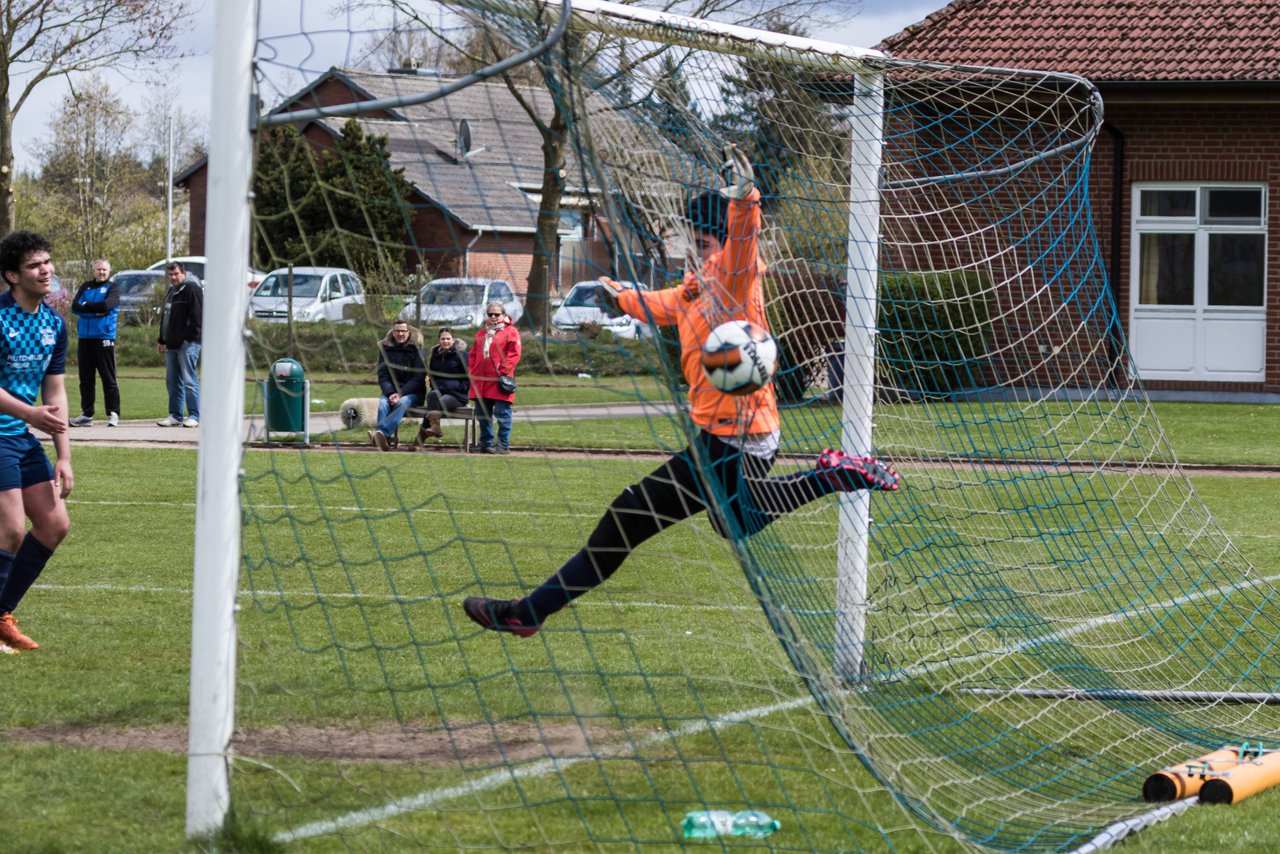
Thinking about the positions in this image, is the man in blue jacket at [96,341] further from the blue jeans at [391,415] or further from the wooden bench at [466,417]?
the blue jeans at [391,415]

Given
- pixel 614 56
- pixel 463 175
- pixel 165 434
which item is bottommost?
pixel 165 434

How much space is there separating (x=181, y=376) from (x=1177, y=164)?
14179 millimetres

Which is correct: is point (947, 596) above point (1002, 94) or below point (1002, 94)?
below

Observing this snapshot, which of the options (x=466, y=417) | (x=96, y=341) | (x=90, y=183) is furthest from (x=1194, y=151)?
(x=90, y=183)

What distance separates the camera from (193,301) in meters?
18.0

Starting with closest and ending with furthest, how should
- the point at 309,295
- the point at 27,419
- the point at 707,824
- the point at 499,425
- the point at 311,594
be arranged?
the point at 707,824 < the point at 309,295 < the point at 27,419 < the point at 311,594 < the point at 499,425

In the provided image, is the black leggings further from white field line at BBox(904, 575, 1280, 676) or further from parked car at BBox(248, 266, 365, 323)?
white field line at BBox(904, 575, 1280, 676)

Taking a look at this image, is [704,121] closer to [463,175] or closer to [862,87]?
[862,87]

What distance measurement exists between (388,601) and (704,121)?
3204mm

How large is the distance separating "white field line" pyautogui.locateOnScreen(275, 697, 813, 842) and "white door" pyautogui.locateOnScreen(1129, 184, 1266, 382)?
19.0 meters

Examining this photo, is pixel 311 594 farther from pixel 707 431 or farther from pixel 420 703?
pixel 707 431

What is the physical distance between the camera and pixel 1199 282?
23500 millimetres

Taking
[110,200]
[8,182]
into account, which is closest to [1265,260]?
[8,182]

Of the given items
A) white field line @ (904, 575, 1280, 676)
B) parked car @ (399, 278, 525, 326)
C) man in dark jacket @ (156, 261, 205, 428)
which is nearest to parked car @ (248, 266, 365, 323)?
parked car @ (399, 278, 525, 326)
